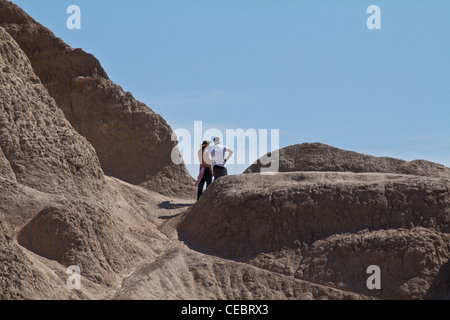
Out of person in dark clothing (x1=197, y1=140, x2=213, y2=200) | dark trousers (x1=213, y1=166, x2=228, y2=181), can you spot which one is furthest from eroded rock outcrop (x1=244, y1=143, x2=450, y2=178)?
dark trousers (x1=213, y1=166, x2=228, y2=181)

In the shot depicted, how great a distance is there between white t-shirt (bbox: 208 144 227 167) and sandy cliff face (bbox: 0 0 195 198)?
3.74 m

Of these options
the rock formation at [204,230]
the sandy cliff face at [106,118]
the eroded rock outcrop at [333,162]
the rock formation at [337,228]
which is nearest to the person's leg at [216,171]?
the rock formation at [204,230]

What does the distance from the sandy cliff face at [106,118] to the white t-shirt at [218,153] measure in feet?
12.3

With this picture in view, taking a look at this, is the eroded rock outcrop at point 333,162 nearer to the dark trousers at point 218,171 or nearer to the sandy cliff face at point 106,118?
the sandy cliff face at point 106,118

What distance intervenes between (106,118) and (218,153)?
490 centimetres

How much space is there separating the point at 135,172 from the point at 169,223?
4452mm

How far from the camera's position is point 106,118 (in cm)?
1786

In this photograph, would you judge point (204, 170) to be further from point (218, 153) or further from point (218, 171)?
point (218, 153)

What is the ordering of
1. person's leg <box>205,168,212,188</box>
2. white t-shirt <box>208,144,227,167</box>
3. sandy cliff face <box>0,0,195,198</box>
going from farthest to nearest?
sandy cliff face <box>0,0,195,198</box> < person's leg <box>205,168,212,188</box> < white t-shirt <box>208,144,227,167</box>

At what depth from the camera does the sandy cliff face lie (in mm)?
17578

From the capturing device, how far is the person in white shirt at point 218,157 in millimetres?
13844

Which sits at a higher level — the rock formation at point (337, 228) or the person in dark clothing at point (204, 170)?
the person in dark clothing at point (204, 170)

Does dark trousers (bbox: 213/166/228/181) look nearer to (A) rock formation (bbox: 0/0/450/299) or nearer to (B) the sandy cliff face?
(A) rock formation (bbox: 0/0/450/299)

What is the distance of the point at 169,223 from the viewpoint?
1343 centimetres
